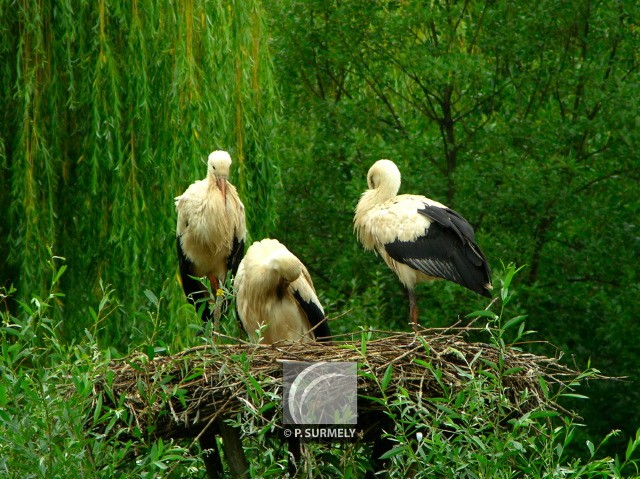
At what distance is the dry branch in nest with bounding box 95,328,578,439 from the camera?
4.79 metres

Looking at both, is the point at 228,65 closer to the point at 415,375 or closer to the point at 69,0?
the point at 69,0

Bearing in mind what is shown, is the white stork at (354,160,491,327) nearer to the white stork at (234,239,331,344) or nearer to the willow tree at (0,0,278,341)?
the white stork at (234,239,331,344)

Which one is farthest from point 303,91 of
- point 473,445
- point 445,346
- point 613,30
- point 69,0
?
point 473,445

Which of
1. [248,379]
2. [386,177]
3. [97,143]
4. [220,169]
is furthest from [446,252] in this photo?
[248,379]

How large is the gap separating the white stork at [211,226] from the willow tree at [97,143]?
0.25 meters

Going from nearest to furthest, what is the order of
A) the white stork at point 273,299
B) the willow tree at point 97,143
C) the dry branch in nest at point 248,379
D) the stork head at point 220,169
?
the dry branch in nest at point 248,379 < the white stork at point 273,299 < the stork head at point 220,169 < the willow tree at point 97,143

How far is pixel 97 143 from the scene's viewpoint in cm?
789

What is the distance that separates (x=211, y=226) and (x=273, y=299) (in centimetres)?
85

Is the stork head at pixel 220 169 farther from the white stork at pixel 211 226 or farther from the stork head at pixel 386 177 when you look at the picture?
the stork head at pixel 386 177

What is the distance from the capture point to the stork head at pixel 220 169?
24.9 ft

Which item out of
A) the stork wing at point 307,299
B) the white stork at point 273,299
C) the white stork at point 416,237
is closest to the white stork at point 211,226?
the white stork at point 273,299

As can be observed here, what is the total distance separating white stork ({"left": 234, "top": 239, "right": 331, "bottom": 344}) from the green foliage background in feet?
3.33

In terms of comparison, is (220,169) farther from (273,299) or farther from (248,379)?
(248,379)

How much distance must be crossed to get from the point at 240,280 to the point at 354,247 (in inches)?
218
